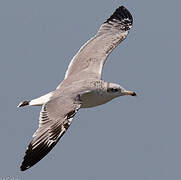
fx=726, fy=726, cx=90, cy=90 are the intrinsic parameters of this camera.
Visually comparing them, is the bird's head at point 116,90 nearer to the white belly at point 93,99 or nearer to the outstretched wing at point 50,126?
the white belly at point 93,99

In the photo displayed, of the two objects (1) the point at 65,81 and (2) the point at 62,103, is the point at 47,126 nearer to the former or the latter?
(2) the point at 62,103

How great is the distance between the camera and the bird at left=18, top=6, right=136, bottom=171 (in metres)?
14.3

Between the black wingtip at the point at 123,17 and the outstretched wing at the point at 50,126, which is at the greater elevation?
the black wingtip at the point at 123,17

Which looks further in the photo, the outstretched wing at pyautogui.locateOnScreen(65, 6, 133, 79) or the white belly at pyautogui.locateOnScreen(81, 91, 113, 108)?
the outstretched wing at pyautogui.locateOnScreen(65, 6, 133, 79)

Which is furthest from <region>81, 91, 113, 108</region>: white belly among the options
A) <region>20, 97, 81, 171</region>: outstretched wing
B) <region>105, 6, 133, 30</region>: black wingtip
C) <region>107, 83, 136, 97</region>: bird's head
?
<region>105, 6, 133, 30</region>: black wingtip

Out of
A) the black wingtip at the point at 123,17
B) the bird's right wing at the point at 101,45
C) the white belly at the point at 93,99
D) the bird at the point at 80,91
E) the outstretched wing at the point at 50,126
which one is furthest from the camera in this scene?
the black wingtip at the point at 123,17

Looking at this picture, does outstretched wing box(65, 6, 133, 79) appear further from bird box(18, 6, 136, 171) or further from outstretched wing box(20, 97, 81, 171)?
outstretched wing box(20, 97, 81, 171)

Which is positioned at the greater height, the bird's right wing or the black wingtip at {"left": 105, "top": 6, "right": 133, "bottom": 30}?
the black wingtip at {"left": 105, "top": 6, "right": 133, "bottom": 30}

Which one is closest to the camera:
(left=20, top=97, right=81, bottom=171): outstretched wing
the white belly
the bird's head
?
(left=20, top=97, right=81, bottom=171): outstretched wing

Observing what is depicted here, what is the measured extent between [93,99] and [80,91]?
20.1 inches

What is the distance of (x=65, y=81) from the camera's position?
699 inches

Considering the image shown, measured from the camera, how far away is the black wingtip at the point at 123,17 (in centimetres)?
2112

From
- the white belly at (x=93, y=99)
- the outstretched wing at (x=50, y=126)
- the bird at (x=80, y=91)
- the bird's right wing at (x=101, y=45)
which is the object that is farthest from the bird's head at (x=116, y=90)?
the outstretched wing at (x=50, y=126)

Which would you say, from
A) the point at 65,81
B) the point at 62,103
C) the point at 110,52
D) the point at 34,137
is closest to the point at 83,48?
the point at 110,52
